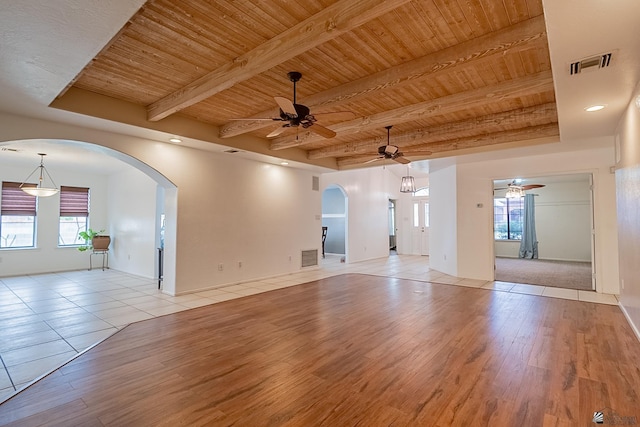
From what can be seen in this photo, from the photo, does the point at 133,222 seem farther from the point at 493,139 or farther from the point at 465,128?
the point at 493,139

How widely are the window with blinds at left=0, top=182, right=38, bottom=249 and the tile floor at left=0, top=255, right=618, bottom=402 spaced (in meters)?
A: 0.96

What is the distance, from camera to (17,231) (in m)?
7.06

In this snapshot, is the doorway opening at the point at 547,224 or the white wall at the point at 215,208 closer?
the white wall at the point at 215,208

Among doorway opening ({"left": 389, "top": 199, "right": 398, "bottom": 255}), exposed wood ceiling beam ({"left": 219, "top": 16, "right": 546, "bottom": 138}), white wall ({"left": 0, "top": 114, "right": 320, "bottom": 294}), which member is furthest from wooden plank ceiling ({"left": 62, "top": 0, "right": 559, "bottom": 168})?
doorway opening ({"left": 389, "top": 199, "right": 398, "bottom": 255})

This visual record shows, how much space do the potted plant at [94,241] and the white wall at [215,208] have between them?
117cm

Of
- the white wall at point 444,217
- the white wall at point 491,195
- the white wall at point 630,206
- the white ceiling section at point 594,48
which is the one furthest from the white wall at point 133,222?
the white wall at point 630,206

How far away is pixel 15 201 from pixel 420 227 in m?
11.7

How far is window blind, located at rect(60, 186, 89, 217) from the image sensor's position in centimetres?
768

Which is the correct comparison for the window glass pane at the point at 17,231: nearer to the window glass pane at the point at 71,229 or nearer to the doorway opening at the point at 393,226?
the window glass pane at the point at 71,229

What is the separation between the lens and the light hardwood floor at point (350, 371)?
1967 millimetres

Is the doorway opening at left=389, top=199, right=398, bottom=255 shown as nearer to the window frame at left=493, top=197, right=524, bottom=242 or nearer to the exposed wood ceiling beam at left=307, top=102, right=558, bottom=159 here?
the window frame at left=493, top=197, right=524, bottom=242

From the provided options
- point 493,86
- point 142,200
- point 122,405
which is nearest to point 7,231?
point 142,200

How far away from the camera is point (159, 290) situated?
18.0ft

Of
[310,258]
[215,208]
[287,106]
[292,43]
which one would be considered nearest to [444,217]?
[310,258]
